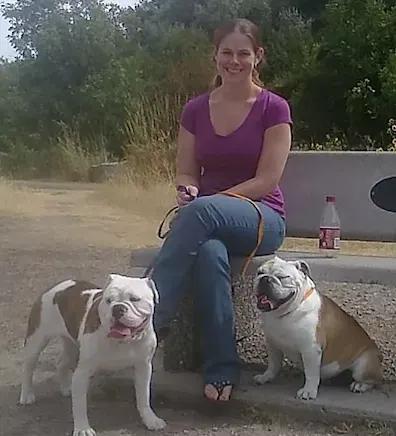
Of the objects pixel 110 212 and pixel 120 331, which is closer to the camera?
pixel 120 331

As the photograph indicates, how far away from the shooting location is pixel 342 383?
3672mm

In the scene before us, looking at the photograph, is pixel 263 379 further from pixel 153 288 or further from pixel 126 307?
pixel 126 307

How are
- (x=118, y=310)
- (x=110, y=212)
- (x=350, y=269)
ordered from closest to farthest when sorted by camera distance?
(x=118, y=310)
(x=350, y=269)
(x=110, y=212)

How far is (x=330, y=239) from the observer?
3.87 metres

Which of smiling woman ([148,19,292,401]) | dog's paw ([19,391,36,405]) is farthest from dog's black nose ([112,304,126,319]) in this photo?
dog's paw ([19,391,36,405])

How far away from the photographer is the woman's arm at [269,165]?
3604 mm

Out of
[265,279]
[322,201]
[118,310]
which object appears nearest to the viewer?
[118,310]

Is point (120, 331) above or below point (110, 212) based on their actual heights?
above

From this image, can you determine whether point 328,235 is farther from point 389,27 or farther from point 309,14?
point 309,14

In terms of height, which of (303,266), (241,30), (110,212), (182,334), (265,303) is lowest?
(110,212)

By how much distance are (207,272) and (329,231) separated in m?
0.75

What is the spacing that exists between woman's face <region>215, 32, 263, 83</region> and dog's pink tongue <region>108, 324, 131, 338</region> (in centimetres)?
131

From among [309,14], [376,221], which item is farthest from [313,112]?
[376,221]

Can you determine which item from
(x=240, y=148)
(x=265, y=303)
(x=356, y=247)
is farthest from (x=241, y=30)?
(x=356, y=247)
